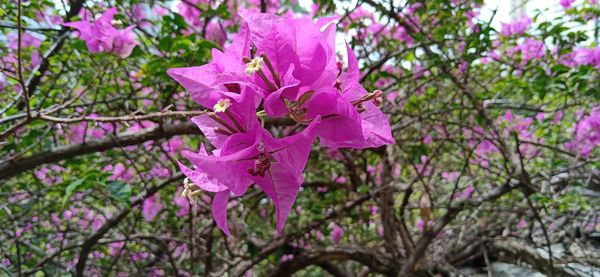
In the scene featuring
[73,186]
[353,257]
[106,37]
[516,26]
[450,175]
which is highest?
[516,26]

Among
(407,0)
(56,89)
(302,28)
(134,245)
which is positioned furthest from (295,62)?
(134,245)

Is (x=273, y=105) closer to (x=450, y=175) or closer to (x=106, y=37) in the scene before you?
(x=106, y=37)

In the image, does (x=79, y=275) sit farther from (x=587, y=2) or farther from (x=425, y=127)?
(x=587, y=2)

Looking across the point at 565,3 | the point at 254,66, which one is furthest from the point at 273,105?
the point at 565,3

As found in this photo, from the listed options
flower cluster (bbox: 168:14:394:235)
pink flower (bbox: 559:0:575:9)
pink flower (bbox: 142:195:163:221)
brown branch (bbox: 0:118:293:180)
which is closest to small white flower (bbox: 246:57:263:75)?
flower cluster (bbox: 168:14:394:235)

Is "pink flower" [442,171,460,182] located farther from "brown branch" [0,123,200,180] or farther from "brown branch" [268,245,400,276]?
"brown branch" [0,123,200,180]

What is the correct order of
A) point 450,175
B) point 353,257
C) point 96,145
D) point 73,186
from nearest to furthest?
point 73,186
point 96,145
point 353,257
point 450,175

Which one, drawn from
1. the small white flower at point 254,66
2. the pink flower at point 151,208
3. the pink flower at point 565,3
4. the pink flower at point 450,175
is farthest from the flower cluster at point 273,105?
the pink flower at point 450,175
